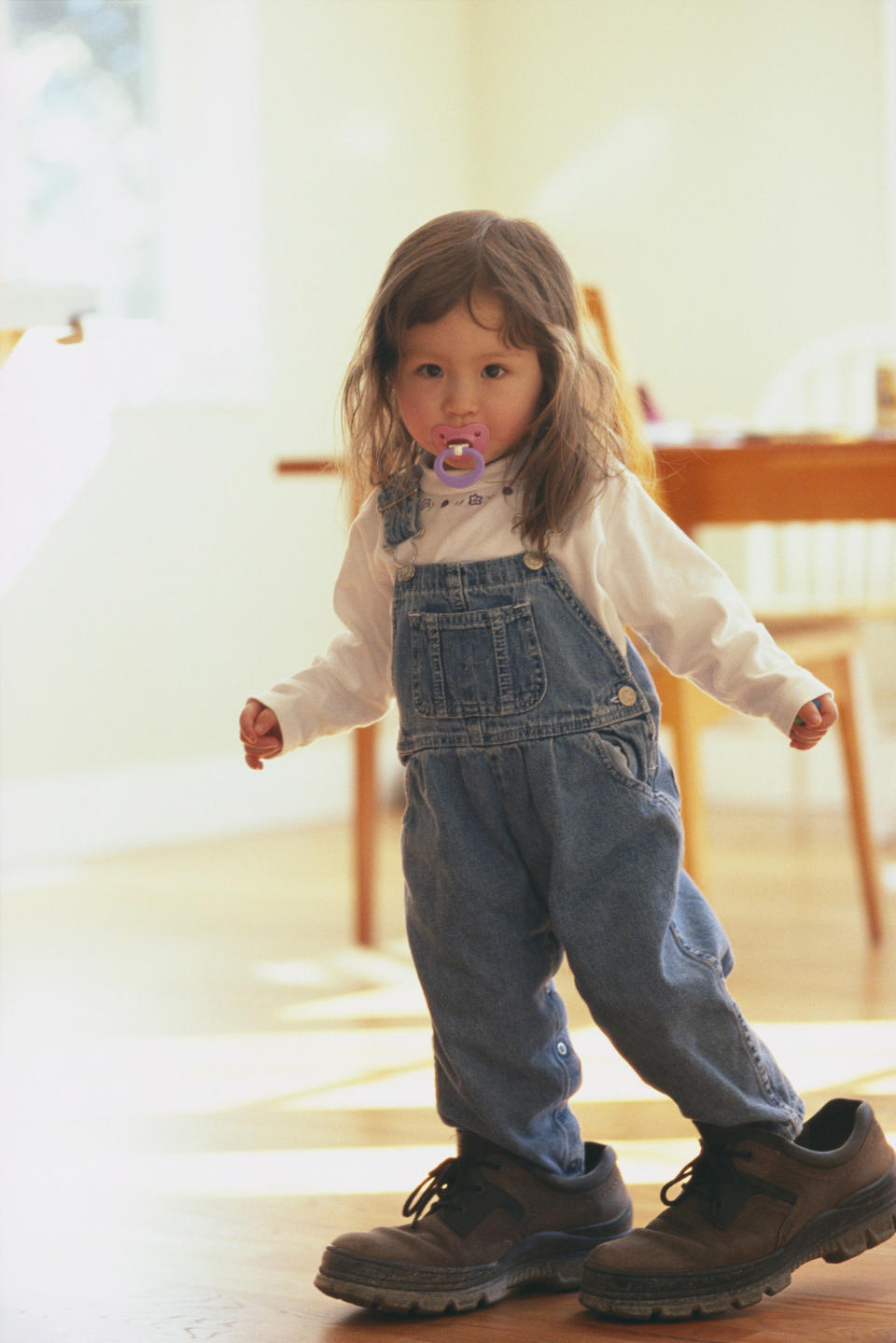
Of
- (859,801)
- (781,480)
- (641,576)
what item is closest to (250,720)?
(641,576)

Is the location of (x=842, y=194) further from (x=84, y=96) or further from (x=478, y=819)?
(x=478, y=819)

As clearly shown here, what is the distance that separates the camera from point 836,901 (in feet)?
8.44

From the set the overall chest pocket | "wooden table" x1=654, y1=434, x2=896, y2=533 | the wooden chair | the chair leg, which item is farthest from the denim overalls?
the chair leg

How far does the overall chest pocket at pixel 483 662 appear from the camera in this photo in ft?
3.42

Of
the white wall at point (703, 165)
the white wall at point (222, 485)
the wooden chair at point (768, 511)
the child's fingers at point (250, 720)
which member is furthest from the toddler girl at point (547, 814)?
the white wall at point (703, 165)

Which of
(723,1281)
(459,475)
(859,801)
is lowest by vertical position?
(859,801)

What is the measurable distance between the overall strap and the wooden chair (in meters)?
0.67

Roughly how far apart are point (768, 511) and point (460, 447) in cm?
98

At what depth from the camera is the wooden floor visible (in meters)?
1.07

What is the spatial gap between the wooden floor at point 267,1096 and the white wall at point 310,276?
52 cm

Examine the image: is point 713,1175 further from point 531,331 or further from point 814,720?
point 531,331

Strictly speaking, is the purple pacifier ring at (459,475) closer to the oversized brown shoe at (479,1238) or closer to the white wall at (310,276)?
the oversized brown shoe at (479,1238)

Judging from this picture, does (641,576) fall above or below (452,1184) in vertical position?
above

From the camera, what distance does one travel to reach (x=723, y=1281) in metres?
1.03
